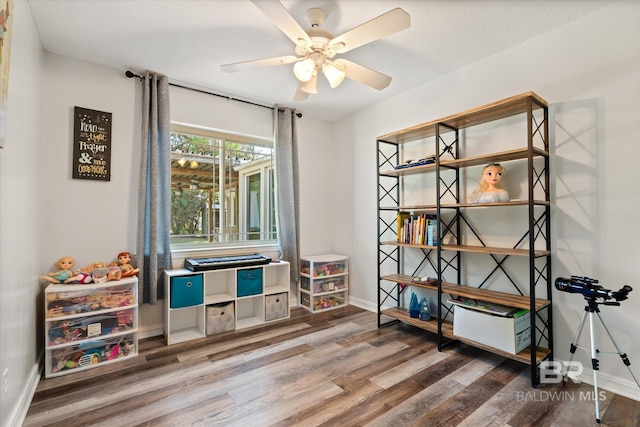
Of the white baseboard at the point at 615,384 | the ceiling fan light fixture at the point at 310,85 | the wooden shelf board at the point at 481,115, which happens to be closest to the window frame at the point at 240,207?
the ceiling fan light fixture at the point at 310,85

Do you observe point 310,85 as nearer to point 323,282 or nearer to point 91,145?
point 91,145

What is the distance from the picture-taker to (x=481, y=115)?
2.46 metres

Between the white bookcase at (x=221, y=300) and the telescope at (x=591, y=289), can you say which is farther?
the white bookcase at (x=221, y=300)

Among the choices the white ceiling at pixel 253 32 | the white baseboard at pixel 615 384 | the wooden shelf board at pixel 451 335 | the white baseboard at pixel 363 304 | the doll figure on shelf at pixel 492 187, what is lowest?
the white baseboard at pixel 615 384

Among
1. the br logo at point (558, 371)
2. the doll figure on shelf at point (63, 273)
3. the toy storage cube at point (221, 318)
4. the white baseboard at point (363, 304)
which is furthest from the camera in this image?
the white baseboard at point (363, 304)

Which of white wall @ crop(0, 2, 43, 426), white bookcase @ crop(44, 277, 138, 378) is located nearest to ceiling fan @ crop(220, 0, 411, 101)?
white wall @ crop(0, 2, 43, 426)

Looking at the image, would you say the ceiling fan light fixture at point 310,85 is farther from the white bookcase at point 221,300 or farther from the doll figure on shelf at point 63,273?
the doll figure on shelf at point 63,273

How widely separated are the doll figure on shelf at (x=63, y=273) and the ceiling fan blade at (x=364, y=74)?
8.66 feet

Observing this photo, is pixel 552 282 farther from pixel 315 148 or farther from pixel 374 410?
pixel 315 148

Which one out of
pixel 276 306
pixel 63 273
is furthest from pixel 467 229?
pixel 63 273

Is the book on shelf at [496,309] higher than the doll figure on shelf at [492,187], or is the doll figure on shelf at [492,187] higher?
the doll figure on shelf at [492,187]

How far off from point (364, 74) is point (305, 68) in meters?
0.50

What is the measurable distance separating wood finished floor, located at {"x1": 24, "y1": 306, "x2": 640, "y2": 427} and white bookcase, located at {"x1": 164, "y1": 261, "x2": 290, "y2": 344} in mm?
265

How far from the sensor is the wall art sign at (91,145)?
2.63 metres
